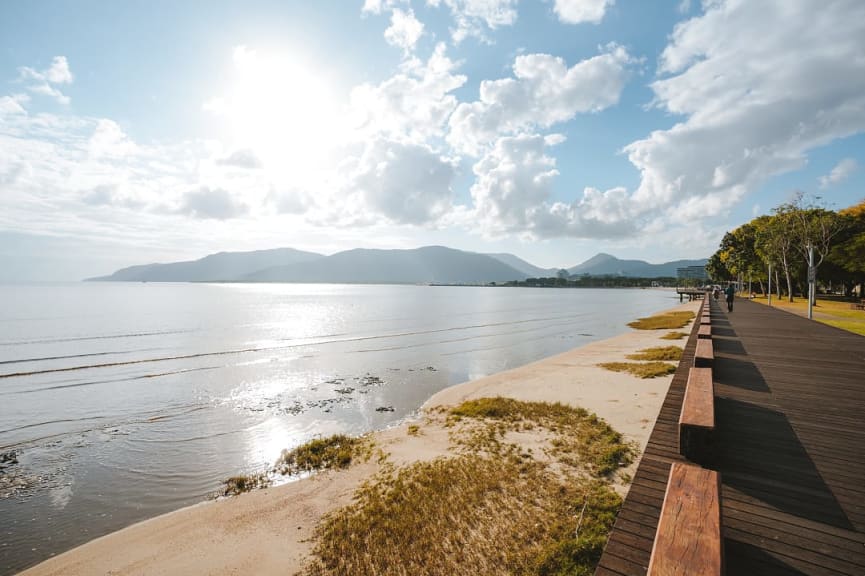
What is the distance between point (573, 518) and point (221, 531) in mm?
6925

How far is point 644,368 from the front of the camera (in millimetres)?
18766

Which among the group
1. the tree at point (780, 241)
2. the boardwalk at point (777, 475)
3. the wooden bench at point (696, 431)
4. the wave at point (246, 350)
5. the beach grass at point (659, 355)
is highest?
the tree at point (780, 241)

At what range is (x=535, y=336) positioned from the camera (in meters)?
40.1

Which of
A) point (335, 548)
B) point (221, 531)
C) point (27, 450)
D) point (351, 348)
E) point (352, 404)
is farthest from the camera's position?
point (351, 348)

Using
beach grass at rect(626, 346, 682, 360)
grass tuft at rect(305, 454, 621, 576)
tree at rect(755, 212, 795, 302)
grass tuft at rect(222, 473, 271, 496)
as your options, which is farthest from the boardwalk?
tree at rect(755, 212, 795, 302)

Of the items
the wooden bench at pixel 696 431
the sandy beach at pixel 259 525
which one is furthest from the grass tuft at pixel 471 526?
the wooden bench at pixel 696 431

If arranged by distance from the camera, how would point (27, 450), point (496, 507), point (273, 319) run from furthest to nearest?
1. point (273, 319)
2. point (27, 450)
3. point (496, 507)

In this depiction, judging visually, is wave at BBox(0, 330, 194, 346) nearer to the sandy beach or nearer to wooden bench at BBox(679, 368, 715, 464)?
the sandy beach

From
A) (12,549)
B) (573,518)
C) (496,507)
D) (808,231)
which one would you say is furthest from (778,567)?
(808,231)

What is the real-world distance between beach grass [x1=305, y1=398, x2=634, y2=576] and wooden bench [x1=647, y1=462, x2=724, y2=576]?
2.16 metres

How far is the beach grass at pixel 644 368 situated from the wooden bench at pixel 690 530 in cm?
1501

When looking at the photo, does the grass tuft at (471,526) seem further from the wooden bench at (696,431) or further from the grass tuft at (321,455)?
the grass tuft at (321,455)

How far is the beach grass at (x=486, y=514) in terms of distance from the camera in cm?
576

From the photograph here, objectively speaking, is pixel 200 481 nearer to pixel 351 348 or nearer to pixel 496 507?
pixel 496 507
